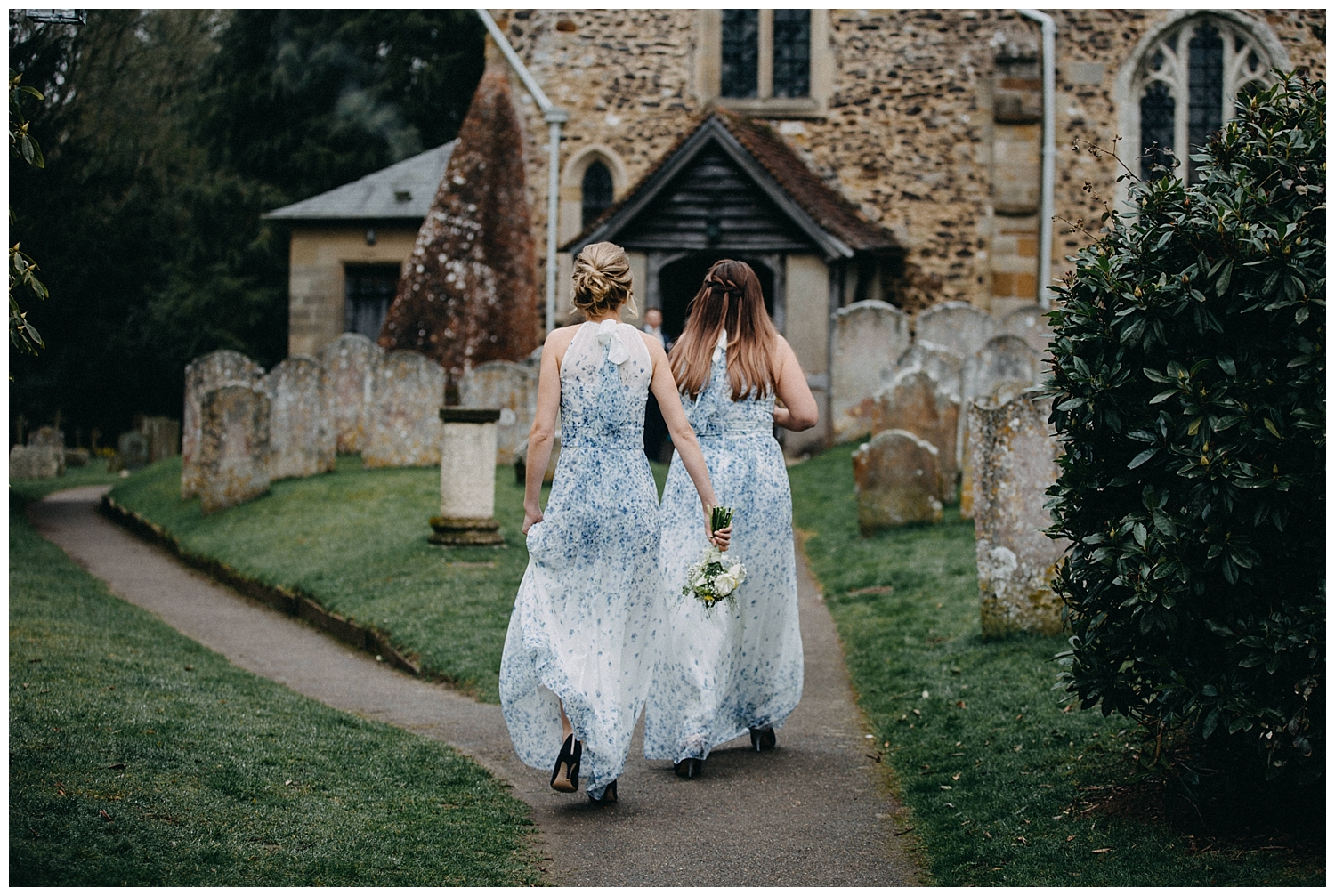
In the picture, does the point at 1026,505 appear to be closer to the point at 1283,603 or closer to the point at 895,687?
the point at 895,687

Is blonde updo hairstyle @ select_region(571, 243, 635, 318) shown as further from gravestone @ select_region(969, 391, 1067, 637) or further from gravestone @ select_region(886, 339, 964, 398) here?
gravestone @ select_region(886, 339, 964, 398)

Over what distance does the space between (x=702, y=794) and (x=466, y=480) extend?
6230 millimetres

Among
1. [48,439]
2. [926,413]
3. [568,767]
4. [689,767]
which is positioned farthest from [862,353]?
[48,439]

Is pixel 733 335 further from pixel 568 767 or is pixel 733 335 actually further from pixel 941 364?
pixel 941 364

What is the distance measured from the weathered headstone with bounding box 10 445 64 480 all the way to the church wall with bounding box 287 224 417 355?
16.2 ft

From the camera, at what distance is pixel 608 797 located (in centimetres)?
526

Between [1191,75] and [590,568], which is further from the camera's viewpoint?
[1191,75]

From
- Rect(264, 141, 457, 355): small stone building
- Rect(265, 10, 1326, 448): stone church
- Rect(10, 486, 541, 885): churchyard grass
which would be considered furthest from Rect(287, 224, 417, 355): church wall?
Rect(10, 486, 541, 885): churchyard grass

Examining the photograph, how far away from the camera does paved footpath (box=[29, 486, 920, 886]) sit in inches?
180

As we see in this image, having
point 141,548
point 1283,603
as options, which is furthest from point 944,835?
point 141,548

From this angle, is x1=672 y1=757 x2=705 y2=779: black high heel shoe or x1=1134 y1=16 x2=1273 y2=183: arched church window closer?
x1=672 y1=757 x2=705 y2=779: black high heel shoe

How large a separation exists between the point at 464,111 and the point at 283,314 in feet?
21.6

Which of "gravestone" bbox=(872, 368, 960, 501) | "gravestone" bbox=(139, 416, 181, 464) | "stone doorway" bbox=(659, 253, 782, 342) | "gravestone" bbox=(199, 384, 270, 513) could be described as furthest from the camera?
"gravestone" bbox=(139, 416, 181, 464)

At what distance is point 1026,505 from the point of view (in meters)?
7.75
